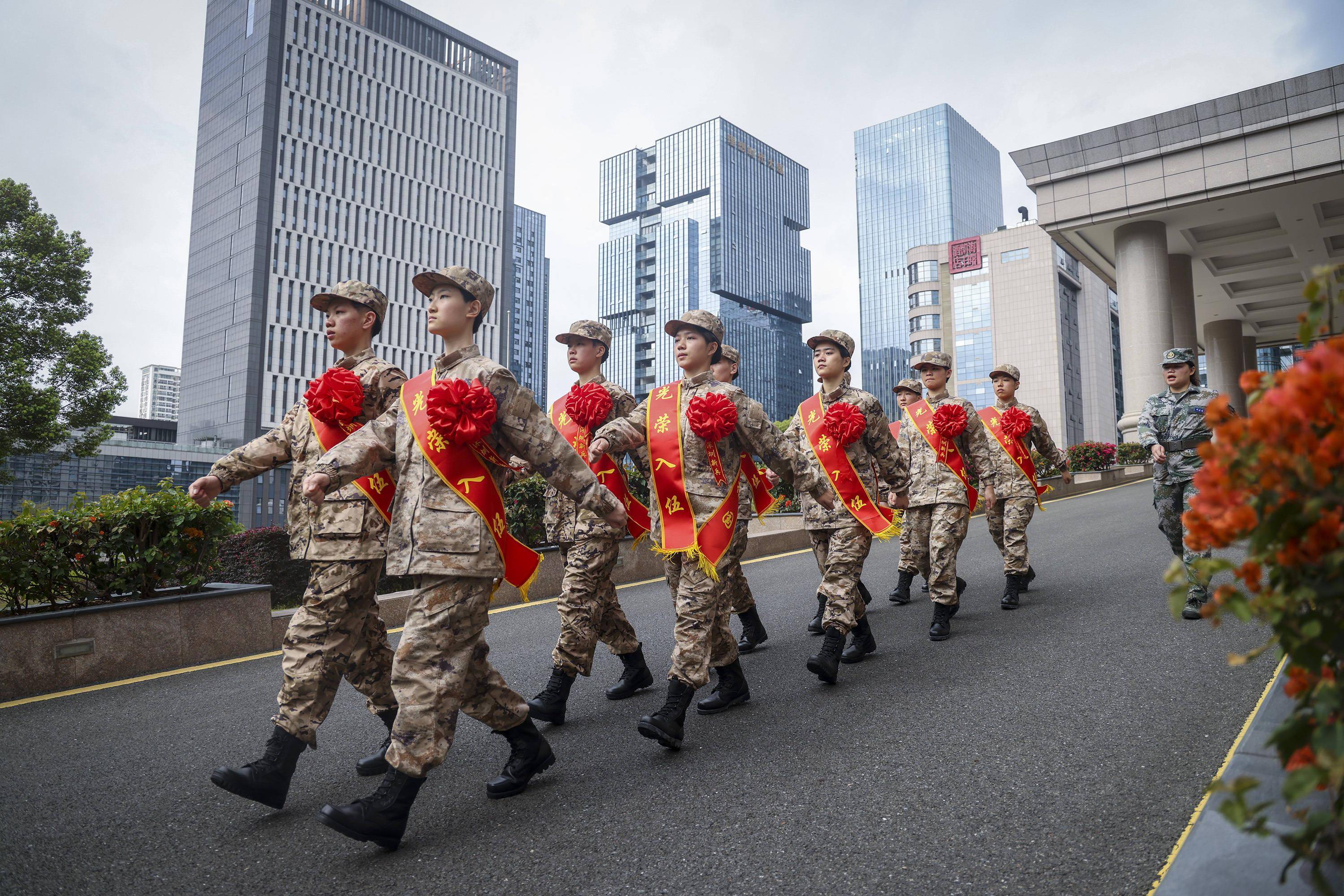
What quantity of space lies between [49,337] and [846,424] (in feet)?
80.0

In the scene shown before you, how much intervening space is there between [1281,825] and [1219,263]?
36.1 m

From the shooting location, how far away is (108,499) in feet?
20.6

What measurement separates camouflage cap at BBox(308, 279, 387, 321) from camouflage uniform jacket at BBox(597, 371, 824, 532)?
130 cm

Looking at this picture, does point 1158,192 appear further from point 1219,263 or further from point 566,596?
point 566,596

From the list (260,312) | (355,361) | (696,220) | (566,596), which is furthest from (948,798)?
(696,220)

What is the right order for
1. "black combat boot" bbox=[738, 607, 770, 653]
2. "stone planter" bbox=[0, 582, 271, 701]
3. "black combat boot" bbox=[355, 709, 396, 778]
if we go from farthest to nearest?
1. "black combat boot" bbox=[738, 607, 770, 653]
2. "stone planter" bbox=[0, 582, 271, 701]
3. "black combat boot" bbox=[355, 709, 396, 778]

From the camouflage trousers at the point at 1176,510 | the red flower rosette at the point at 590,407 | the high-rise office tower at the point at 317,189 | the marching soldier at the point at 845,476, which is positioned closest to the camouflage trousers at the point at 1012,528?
the camouflage trousers at the point at 1176,510

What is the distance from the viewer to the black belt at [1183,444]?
6352 mm

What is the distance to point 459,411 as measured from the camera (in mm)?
3244

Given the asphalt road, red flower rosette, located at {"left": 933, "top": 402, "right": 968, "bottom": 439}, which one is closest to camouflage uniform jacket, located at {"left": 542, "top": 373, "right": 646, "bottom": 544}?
the asphalt road

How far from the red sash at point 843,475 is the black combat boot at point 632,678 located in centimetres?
159

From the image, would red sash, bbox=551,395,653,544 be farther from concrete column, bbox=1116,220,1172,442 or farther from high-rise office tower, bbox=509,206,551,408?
high-rise office tower, bbox=509,206,551,408

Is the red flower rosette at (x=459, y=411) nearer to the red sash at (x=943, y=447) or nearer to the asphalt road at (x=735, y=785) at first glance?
the asphalt road at (x=735, y=785)

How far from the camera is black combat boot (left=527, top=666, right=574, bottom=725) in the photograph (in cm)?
440
